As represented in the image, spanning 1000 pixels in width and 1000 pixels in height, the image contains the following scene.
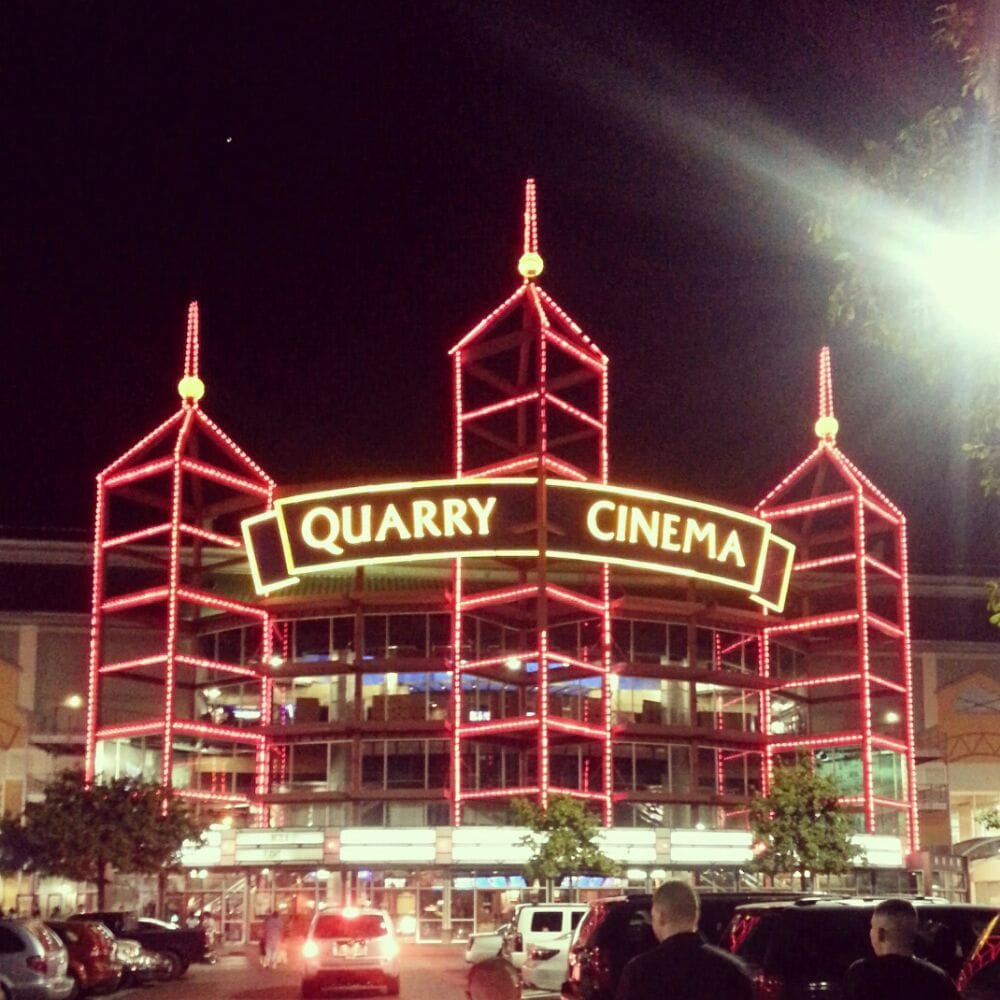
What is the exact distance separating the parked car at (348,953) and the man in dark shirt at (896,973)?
20.8m

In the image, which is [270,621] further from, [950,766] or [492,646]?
[950,766]

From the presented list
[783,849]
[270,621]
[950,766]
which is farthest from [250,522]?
[950,766]

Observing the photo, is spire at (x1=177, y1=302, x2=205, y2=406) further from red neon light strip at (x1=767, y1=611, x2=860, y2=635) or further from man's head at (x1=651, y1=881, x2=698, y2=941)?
man's head at (x1=651, y1=881, x2=698, y2=941)

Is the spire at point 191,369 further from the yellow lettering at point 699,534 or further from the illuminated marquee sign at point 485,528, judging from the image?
the yellow lettering at point 699,534

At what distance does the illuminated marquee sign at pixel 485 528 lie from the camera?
56.6 m

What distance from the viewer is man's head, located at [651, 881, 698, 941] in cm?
699

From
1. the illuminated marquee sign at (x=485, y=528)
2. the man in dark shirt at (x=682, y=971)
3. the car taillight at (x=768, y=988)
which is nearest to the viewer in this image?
the man in dark shirt at (x=682, y=971)

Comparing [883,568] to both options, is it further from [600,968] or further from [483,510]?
[600,968]

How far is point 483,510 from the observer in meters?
56.8

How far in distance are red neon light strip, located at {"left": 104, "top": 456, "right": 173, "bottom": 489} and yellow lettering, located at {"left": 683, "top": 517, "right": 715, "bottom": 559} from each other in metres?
21.3

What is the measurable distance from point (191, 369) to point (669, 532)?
22327 mm

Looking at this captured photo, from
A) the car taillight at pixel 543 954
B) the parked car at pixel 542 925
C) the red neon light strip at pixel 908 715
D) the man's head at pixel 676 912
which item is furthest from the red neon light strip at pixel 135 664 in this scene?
the man's head at pixel 676 912

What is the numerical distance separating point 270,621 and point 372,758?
728 centimetres

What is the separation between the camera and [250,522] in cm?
5978
